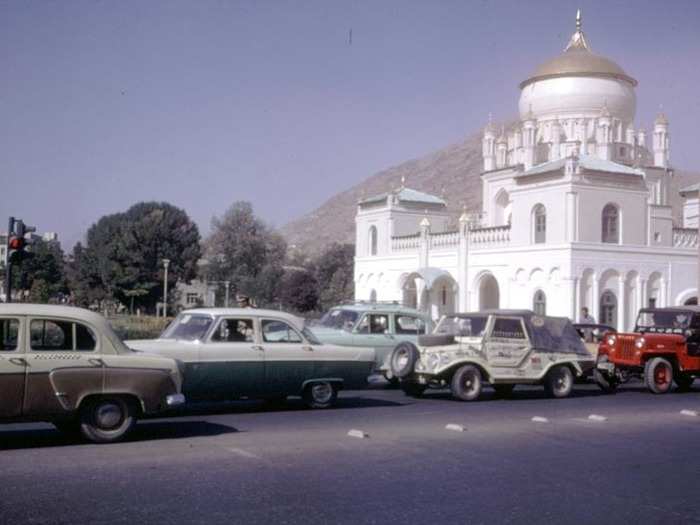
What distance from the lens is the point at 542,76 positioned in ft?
161

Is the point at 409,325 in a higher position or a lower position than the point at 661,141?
lower

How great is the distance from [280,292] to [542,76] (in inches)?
1299

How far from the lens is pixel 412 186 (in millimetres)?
157125

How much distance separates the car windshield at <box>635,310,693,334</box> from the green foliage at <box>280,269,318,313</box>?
172 ft

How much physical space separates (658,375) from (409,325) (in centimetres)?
547

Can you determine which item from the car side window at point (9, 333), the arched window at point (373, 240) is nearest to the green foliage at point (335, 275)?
the arched window at point (373, 240)

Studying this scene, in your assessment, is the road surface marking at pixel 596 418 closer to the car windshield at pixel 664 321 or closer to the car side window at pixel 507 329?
the car side window at pixel 507 329

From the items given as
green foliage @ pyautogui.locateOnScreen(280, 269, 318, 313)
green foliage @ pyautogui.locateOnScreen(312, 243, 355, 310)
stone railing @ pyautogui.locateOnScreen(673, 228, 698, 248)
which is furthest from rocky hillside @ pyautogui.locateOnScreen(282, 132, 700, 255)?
stone railing @ pyautogui.locateOnScreen(673, 228, 698, 248)

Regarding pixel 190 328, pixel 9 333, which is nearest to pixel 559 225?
pixel 190 328

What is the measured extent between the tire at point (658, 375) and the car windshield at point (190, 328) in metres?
10.1

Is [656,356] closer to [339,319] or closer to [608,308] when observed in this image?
[339,319]

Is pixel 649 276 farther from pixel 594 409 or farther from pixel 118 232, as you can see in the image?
pixel 118 232

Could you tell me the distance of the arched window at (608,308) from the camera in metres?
38.7

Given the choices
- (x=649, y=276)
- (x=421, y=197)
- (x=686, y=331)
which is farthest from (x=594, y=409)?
(x=421, y=197)
